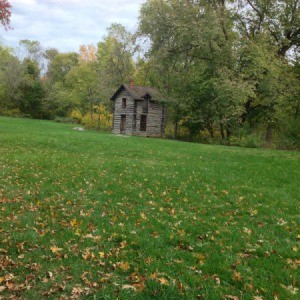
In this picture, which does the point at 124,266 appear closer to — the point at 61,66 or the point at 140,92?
the point at 140,92

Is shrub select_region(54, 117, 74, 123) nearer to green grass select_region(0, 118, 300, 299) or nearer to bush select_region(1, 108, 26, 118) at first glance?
bush select_region(1, 108, 26, 118)

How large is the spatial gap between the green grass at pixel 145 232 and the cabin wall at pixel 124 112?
2585 centimetres

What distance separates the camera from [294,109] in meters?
31.3

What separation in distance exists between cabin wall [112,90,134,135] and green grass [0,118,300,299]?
2585 cm

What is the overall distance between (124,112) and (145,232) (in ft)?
107

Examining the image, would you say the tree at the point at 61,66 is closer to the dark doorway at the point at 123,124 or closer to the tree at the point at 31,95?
the tree at the point at 31,95

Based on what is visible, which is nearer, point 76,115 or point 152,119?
point 152,119

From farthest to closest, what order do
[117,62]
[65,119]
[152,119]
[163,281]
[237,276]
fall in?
[65,119], [117,62], [152,119], [237,276], [163,281]

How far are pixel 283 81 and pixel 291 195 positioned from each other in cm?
2204

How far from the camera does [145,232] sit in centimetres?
594

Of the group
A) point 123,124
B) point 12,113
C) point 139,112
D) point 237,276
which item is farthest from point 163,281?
point 12,113

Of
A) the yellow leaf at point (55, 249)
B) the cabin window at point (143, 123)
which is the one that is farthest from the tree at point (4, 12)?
the cabin window at point (143, 123)

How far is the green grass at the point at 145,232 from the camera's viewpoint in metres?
4.16

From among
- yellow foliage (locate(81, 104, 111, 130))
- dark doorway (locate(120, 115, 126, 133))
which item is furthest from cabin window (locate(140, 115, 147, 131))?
yellow foliage (locate(81, 104, 111, 130))
